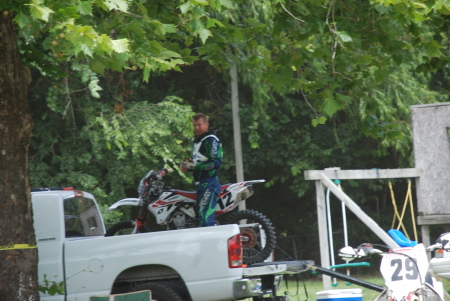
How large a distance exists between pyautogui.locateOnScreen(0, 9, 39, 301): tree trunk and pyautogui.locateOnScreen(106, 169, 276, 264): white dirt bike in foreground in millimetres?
2379

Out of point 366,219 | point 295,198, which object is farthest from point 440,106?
point 295,198

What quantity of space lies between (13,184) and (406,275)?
3.56 metres

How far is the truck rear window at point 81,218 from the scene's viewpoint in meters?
7.49

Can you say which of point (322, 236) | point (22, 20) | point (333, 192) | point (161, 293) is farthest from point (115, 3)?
point (322, 236)

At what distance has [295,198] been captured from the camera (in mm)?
20688

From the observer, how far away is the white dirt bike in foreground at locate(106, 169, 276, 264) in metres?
7.88

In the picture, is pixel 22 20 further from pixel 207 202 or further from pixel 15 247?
pixel 207 202

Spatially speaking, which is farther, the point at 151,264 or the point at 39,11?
the point at 151,264

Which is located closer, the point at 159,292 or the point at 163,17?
the point at 159,292

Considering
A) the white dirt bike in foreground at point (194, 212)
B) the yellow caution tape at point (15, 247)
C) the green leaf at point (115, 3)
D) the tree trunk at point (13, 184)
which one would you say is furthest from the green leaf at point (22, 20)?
the white dirt bike in foreground at point (194, 212)

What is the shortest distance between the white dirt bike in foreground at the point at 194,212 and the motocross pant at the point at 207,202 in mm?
149

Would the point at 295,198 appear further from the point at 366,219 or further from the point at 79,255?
the point at 79,255

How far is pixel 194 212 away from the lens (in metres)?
8.09

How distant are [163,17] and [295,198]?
13.8 meters
